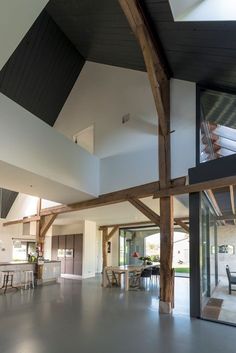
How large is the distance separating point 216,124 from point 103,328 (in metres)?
4.53

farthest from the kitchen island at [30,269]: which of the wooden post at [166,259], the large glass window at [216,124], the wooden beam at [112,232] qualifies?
the large glass window at [216,124]

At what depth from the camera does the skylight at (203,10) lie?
4238mm

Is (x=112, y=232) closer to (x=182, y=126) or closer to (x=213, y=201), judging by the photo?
(x=213, y=201)

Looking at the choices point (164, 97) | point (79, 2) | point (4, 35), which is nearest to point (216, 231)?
point (164, 97)

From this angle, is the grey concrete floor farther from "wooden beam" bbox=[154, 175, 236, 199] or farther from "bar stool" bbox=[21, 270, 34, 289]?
"wooden beam" bbox=[154, 175, 236, 199]

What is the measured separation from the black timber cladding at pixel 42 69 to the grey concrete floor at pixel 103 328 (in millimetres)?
5578

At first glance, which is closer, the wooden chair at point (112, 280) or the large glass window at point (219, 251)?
the large glass window at point (219, 251)

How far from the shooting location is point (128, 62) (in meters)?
6.98

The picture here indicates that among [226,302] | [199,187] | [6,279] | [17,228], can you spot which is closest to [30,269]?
[6,279]

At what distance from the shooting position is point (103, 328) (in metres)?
4.62

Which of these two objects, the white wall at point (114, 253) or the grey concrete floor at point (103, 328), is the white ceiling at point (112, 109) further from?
the white wall at point (114, 253)

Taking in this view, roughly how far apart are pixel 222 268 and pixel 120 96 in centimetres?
747

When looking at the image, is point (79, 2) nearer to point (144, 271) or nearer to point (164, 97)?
point (164, 97)

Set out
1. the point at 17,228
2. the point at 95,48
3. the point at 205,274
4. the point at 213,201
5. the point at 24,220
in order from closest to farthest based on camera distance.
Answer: the point at 205,274, the point at 95,48, the point at 213,201, the point at 24,220, the point at 17,228
